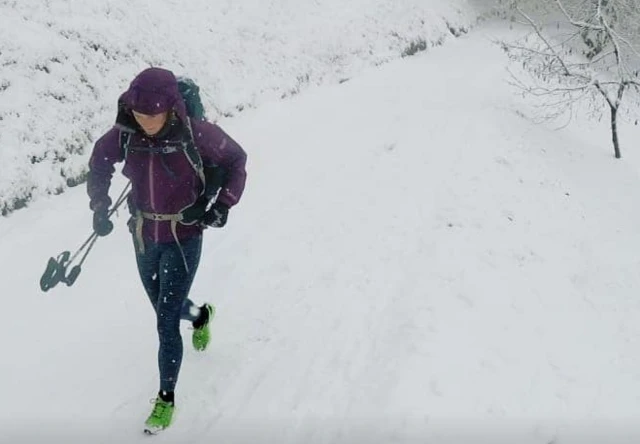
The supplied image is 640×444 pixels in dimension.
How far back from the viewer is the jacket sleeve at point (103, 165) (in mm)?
3874

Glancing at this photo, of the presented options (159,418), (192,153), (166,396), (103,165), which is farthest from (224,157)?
(159,418)

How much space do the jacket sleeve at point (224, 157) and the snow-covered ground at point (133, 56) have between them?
16.6 feet

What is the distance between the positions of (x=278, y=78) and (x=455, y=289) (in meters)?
9.77

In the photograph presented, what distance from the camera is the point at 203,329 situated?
16.3 feet

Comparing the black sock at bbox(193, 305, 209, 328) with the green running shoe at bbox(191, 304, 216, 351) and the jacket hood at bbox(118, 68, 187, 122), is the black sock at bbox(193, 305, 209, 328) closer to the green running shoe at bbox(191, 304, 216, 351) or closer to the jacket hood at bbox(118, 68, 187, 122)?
the green running shoe at bbox(191, 304, 216, 351)

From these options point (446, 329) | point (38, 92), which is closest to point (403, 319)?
point (446, 329)

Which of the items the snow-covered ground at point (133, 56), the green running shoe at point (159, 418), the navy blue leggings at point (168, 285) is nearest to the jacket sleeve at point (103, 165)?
the navy blue leggings at point (168, 285)

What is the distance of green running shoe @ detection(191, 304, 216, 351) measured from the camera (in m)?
4.89

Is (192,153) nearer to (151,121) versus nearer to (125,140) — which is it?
(151,121)

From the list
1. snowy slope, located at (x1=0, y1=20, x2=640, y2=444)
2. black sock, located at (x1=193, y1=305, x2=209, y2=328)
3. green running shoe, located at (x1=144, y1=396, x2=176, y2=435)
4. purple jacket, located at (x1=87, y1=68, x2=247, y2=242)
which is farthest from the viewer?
black sock, located at (x1=193, y1=305, x2=209, y2=328)

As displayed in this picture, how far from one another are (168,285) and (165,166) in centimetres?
83

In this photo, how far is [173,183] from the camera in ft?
12.4

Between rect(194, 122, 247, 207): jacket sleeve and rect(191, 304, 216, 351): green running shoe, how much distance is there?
1411mm

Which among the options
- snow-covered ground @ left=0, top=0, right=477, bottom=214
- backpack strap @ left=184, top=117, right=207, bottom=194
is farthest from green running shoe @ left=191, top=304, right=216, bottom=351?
snow-covered ground @ left=0, top=0, right=477, bottom=214
